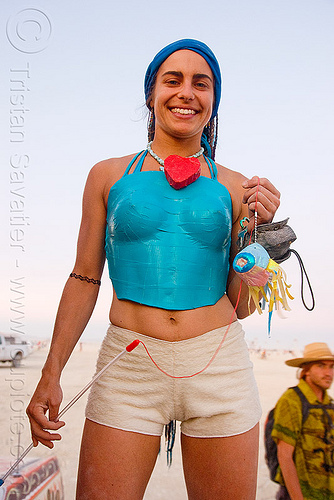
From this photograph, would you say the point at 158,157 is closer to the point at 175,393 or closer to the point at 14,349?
the point at 175,393

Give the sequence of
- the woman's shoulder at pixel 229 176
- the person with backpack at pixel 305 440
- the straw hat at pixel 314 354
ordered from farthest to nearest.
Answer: the straw hat at pixel 314 354 → the person with backpack at pixel 305 440 → the woman's shoulder at pixel 229 176

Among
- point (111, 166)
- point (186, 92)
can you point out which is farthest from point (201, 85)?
point (111, 166)

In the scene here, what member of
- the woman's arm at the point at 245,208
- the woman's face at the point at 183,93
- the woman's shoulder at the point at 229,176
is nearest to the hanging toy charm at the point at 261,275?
the woman's arm at the point at 245,208

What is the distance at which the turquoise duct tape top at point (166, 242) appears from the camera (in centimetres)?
156

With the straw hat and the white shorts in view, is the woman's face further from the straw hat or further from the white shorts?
the straw hat

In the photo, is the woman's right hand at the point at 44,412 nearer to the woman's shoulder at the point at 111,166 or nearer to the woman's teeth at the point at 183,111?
the woman's shoulder at the point at 111,166

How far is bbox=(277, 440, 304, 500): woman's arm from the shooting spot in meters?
2.76

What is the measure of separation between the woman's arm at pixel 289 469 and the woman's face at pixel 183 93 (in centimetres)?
185

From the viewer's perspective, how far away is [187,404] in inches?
59.1

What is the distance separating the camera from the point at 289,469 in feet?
9.18

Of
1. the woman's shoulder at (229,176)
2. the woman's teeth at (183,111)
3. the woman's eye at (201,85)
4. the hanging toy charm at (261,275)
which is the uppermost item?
the woman's eye at (201,85)

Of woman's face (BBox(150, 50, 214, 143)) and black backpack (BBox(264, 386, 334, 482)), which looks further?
black backpack (BBox(264, 386, 334, 482))

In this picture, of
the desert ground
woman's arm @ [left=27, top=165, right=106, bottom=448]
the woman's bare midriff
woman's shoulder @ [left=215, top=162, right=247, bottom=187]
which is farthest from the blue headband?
the desert ground

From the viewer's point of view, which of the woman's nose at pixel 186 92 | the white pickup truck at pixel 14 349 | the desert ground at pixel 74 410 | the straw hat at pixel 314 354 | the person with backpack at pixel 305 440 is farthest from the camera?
the white pickup truck at pixel 14 349
